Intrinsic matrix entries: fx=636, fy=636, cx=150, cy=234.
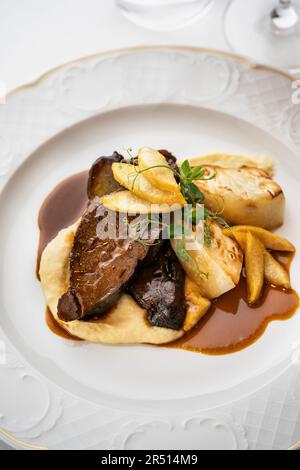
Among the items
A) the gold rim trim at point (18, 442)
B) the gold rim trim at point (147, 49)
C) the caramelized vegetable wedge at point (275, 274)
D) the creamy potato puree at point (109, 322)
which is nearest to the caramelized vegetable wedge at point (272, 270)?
the caramelized vegetable wedge at point (275, 274)

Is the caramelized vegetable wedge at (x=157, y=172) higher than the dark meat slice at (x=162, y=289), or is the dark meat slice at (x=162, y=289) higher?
the caramelized vegetable wedge at (x=157, y=172)

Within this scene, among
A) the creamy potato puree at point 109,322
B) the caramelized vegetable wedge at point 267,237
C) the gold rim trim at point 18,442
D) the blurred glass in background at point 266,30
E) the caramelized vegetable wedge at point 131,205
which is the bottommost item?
the gold rim trim at point 18,442

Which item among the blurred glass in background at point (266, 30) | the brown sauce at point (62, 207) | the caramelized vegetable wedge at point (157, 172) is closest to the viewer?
the caramelized vegetable wedge at point (157, 172)

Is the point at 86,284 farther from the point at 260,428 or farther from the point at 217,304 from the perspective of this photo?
the point at 260,428

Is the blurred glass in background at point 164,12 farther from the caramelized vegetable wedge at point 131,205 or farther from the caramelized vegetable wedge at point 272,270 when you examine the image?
the caramelized vegetable wedge at point 272,270

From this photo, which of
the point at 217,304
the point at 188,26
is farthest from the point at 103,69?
the point at 217,304

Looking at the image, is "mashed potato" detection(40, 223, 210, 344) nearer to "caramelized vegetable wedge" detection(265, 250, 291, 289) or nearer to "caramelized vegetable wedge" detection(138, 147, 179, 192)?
"caramelized vegetable wedge" detection(265, 250, 291, 289)
